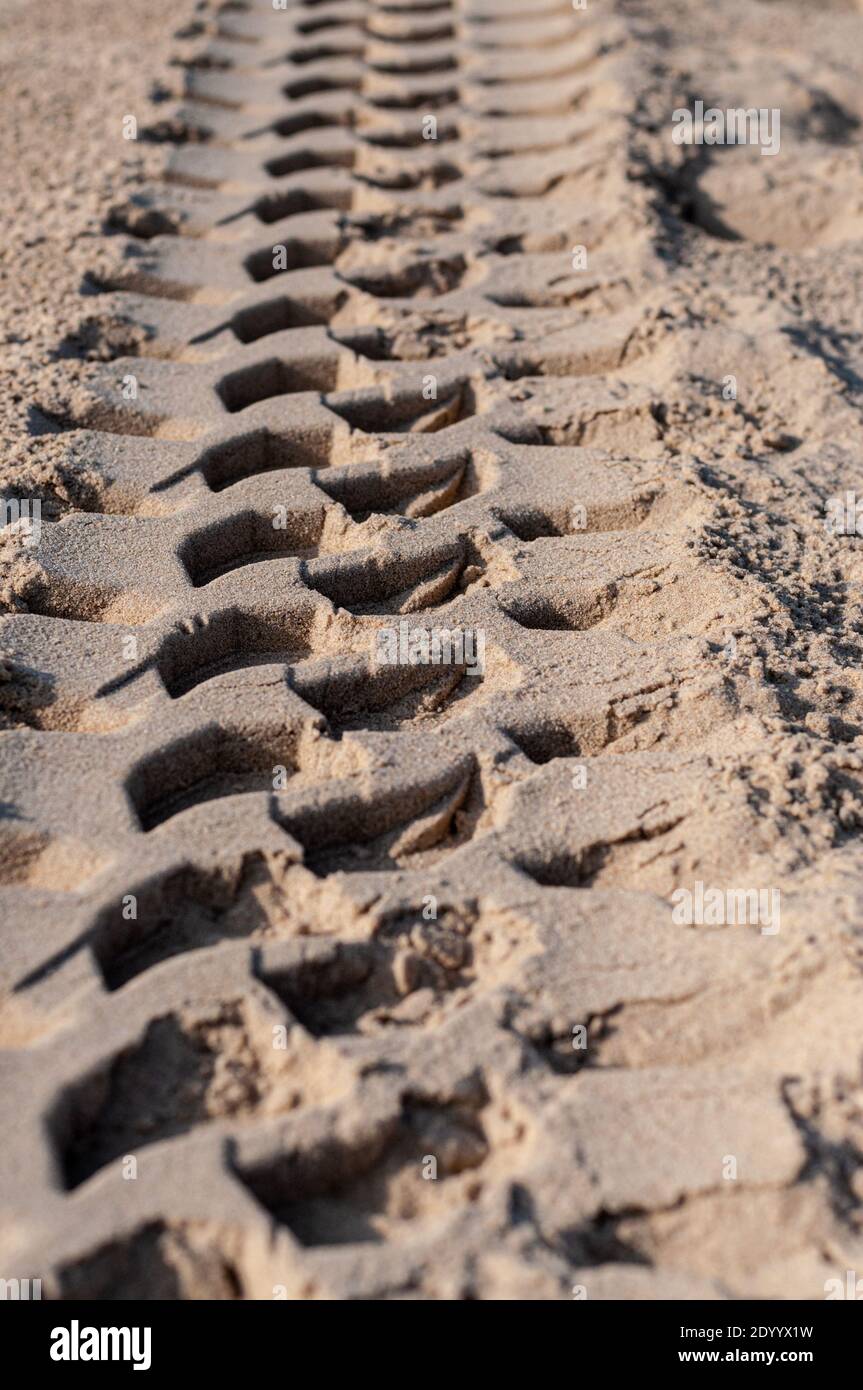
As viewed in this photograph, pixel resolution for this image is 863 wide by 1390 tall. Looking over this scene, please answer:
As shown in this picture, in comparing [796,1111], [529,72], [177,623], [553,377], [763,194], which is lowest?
[796,1111]

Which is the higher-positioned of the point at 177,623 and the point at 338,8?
the point at 338,8

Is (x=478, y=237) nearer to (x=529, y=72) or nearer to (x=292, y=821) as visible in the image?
(x=529, y=72)

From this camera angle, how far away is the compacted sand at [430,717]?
1.53m

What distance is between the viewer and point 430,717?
2.22 metres

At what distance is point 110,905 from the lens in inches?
71.5

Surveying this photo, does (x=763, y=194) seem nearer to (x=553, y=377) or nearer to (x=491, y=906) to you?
(x=553, y=377)

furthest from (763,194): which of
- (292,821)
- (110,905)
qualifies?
(110,905)

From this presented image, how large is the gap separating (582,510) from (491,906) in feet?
3.34

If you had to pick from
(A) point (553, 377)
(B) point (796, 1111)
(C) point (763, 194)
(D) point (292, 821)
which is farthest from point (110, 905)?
(C) point (763, 194)

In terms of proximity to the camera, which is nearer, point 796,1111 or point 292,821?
point 796,1111

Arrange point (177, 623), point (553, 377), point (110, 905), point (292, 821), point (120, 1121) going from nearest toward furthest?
point (120, 1121)
point (110, 905)
point (292, 821)
point (177, 623)
point (553, 377)

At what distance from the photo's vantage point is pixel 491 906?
6.04 ft

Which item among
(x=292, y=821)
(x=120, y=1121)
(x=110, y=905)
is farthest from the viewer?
(x=292, y=821)

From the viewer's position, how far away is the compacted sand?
60.3 inches
